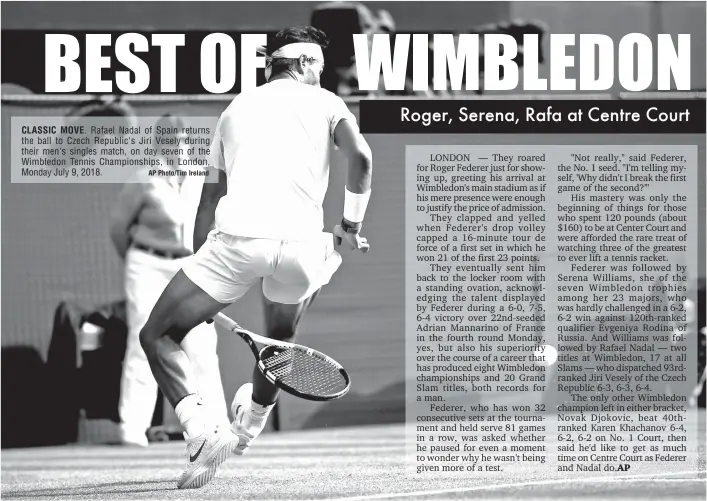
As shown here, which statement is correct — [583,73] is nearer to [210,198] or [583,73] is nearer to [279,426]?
[210,198]

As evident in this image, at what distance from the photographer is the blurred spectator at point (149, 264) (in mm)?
9523

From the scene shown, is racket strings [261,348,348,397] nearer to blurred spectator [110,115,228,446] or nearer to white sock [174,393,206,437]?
white sock [174,393,206,437]

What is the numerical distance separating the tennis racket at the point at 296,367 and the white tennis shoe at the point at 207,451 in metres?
0.36

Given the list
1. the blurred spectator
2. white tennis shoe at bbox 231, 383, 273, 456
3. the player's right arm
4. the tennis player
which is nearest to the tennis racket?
the tennis player

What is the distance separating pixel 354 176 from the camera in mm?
6078

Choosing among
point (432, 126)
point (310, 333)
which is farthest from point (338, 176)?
point (432, 126)

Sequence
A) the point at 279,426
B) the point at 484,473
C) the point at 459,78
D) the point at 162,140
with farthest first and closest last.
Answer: the point at 279,426
the point at 162,140
the point at 459,78
the point at 484,473

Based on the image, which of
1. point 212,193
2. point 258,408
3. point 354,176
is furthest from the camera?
point 258,408

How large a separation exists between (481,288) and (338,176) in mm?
1630

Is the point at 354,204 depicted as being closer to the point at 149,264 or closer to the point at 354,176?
the point at 354,176

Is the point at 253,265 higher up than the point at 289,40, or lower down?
lower down

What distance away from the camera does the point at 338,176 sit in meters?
10.4

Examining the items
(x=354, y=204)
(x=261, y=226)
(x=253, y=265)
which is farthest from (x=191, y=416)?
(x=354, y=204)

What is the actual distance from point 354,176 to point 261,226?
52 centimetres
